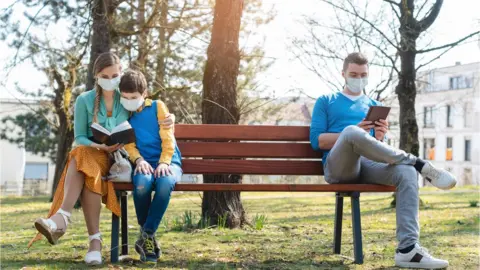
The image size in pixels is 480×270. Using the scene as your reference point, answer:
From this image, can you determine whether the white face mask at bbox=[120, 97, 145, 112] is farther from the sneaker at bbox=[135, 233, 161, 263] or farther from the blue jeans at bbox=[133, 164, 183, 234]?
the sneaker at bbox=[135, 233, 161, 263]

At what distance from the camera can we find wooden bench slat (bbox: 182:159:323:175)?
4.92 m

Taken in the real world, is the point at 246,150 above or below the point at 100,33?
below

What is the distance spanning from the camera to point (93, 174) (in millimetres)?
4090

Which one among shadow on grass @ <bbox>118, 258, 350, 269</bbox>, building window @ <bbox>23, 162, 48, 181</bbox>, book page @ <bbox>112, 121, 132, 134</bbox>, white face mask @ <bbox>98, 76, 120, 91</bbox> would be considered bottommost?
building window @ <bbox>23, 162, 48, 181</bbox>

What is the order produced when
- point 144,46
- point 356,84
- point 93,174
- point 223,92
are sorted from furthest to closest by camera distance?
point 144,46 < point 223,92 < point 356,84 < point 93,174

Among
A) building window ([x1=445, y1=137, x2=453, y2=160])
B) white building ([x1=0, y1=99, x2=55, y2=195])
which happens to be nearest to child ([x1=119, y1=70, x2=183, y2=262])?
white building ([x1=0, y1=99, x2=55, y2=195])

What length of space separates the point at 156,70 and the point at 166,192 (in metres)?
11.4

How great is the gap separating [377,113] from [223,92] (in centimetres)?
222

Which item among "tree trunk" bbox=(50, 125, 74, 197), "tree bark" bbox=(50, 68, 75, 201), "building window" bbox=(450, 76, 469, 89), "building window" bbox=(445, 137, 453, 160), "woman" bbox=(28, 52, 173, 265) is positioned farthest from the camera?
"building window" bbox=(445, 137, 453, 160)

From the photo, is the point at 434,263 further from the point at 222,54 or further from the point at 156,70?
the point at 156,70

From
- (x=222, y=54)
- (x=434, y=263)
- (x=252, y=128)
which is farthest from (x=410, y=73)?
(x=434, y=263)

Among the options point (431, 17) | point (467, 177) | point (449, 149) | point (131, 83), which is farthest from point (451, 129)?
point (131, 83)

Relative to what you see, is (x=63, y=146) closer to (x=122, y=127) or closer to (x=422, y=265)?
(x=122, y=127)

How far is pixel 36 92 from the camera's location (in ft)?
66.0
